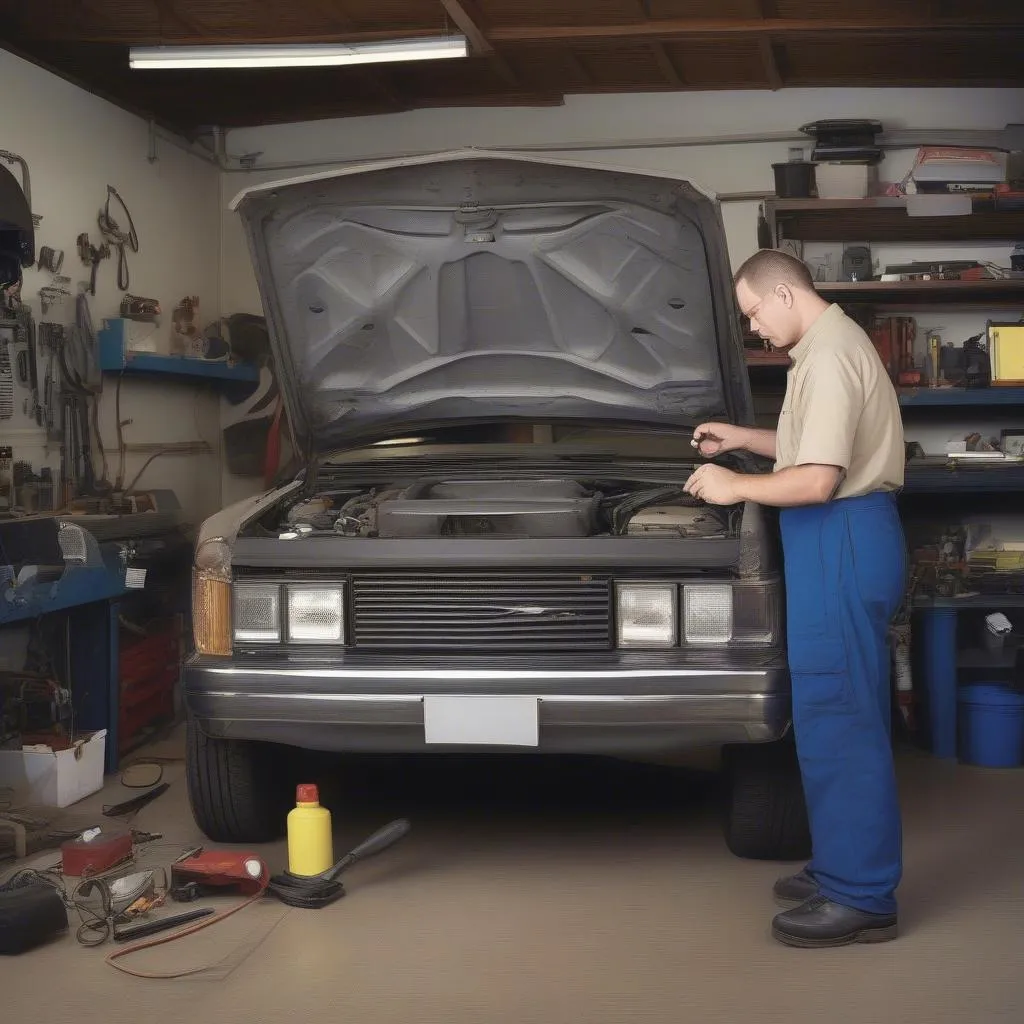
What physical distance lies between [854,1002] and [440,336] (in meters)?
2.20

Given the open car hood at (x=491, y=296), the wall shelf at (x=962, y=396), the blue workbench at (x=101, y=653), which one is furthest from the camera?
the wall shelf at (x=962, y=396)

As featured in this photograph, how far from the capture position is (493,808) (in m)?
4.18

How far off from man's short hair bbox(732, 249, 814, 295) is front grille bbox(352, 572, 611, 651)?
31.5 inches

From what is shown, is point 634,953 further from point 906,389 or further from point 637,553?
point 906,389

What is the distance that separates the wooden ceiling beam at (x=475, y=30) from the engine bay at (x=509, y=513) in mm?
2248

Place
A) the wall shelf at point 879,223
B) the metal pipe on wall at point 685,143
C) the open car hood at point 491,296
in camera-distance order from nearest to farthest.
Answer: the open car hood at point 491,296 → the wall shelf at point 879,223 → the metal pipe on wall at point 685,143

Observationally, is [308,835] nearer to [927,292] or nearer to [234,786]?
[234,786]

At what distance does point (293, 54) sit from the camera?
5.21m

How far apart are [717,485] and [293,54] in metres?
3.01

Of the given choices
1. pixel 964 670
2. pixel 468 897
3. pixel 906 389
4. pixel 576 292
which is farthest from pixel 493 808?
pixel 906 389

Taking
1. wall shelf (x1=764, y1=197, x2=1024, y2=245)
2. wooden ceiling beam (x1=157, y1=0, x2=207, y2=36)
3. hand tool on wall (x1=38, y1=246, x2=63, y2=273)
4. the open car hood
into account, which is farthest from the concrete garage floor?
wooden ceiling beam (x1=157, y1=0, x2=207, y2=36)

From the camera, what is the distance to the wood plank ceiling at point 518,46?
538 cm

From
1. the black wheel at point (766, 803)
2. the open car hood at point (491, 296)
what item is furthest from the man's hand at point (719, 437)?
the black wheel at point (766, 803)

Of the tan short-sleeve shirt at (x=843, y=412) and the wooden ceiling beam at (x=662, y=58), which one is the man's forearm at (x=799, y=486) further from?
the wooden ceiling beam at (x=662, y=58)
